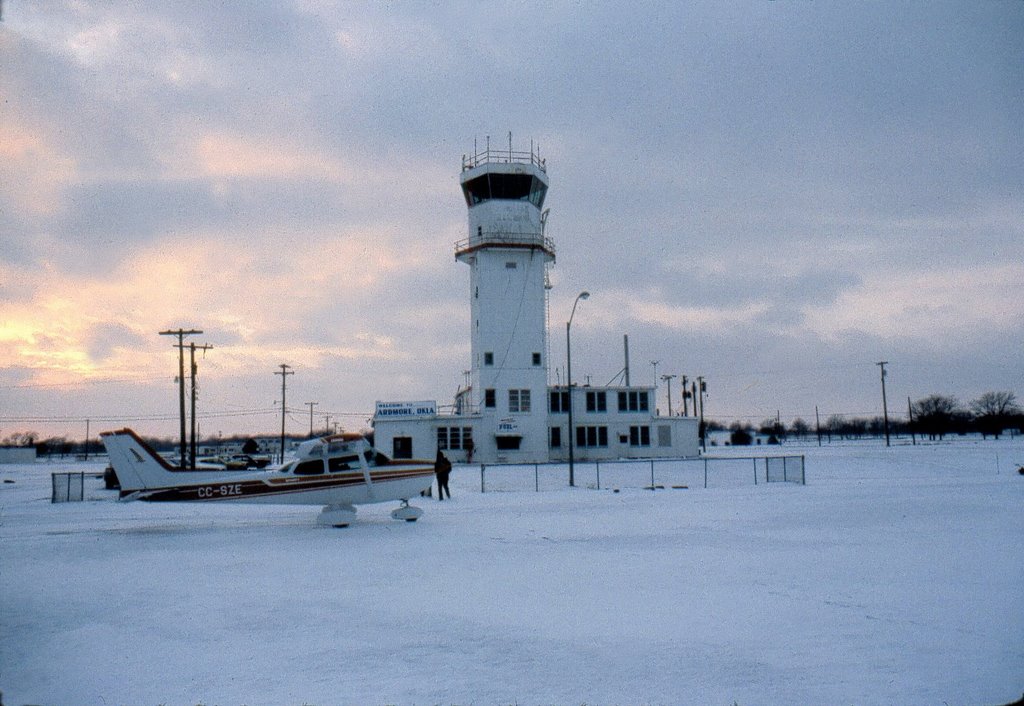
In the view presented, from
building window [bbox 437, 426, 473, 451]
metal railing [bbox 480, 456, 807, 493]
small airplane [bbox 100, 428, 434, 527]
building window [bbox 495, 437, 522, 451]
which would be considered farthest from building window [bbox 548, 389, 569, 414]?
small airplane [bbox 100, 428, 434, 527]

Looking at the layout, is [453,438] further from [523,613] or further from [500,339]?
[523,613]

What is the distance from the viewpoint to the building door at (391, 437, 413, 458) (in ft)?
161

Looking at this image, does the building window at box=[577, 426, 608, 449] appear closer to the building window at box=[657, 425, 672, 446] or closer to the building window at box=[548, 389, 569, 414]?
the building window at box=[548, 389, 569, 414]

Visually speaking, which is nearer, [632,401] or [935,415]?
[632,401]

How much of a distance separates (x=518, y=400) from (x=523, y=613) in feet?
136

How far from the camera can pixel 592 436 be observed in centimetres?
5459

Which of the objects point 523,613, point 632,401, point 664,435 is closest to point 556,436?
point 632,401

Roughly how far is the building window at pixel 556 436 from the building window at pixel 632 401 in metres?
5.22

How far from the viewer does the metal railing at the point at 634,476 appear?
98.5ft

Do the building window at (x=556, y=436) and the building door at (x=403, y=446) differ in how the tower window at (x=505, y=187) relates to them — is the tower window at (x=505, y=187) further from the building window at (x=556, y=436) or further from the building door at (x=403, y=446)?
the building door at (x=403, y=446)

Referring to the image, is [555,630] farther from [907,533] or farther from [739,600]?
[907,533]

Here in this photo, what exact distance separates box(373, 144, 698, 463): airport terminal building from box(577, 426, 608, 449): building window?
2275mm

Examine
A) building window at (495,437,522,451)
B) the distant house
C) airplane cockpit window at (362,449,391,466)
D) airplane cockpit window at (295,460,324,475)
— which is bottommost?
the distant house

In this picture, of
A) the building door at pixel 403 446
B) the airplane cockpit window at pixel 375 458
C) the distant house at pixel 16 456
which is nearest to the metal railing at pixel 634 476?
the building door at pixel 403 446
